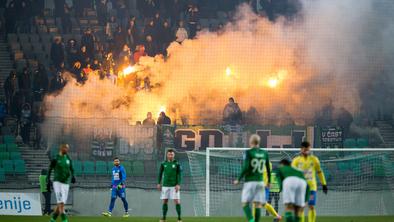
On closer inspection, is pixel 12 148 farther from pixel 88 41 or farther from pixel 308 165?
pixel 308 165

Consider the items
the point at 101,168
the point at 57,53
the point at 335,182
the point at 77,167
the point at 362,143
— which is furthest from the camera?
the point at 57,53

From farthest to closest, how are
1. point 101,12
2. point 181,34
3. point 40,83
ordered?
1. point 101,12
2. point 181,34
3. point 40,83

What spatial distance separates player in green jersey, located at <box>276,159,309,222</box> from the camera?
1421cm

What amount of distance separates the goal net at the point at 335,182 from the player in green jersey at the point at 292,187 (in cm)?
1108

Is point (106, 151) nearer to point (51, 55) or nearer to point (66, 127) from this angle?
point (66, 127)

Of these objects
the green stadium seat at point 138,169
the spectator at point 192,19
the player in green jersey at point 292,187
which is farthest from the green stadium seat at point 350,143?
the player in green jersey at point 292,187

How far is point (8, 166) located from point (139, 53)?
23.1 feet

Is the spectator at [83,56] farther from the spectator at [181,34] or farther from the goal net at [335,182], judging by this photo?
the goal net at [335,182]

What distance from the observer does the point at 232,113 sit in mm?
30406

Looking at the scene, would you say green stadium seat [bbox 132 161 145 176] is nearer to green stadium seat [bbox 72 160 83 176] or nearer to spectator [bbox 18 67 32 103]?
green stadium seat [bbox 72 160 83 176]

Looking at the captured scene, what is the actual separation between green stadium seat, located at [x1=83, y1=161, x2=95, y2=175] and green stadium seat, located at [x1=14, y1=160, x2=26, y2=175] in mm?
2209

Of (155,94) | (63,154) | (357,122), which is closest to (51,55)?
(155,94)

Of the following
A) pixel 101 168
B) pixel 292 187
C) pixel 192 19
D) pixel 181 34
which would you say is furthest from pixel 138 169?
pixel 292 187

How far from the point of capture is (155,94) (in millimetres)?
32625
